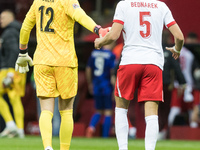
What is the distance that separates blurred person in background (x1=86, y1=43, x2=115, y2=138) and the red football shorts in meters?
6.08

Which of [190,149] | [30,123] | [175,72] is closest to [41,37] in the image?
[190,149]

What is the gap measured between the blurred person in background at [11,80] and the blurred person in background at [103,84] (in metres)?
1.68

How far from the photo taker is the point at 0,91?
40.2ft

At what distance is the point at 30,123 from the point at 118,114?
297 inches

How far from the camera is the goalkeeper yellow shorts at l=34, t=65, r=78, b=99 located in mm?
6711

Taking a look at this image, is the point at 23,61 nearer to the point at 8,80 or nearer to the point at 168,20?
the point at 168,20

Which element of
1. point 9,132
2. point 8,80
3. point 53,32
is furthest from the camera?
point 9,132

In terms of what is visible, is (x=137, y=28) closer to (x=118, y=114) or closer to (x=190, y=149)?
(x=118, y=114)

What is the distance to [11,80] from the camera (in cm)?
1183

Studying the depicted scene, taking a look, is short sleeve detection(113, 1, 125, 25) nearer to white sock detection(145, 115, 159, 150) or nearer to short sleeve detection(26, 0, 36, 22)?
short sleeve detection(26, 0, 36, 22)

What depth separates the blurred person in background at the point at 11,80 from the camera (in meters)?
11.8

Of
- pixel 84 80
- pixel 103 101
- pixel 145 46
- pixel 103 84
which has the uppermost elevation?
pixel 145 46

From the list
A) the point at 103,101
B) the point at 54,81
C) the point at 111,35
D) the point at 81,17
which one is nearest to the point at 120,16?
the point at 111,35

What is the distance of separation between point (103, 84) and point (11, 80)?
2.18 meters
